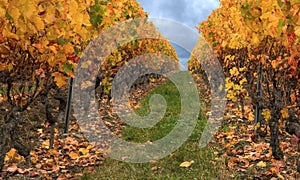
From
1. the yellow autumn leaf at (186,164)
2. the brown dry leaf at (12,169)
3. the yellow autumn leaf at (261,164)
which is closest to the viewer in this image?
the brown dry leaf at (12,169)

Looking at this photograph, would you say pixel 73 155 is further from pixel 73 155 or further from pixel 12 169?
pixel 12 169

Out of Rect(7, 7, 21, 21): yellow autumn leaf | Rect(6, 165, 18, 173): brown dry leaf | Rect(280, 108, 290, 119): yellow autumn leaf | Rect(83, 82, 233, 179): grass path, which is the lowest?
Rect(6, 165, 18, 173): brown dry leaf

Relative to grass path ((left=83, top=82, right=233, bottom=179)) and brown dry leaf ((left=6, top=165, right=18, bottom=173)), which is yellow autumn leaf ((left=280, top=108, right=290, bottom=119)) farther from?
brown dry leaf ((left=6, top=165, right=18, bottom=173))

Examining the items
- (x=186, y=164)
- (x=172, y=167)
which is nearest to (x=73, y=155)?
(x=172, y=167)

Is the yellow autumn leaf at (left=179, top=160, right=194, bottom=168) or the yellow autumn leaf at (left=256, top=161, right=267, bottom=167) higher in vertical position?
the yellow autumn leaf at (left=256, top=161, right=267, bottom=167)

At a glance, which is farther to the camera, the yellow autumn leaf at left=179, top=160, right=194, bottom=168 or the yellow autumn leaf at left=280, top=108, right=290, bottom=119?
the yellow autumn leaf at left=179, top=160, right=194, bottom=168

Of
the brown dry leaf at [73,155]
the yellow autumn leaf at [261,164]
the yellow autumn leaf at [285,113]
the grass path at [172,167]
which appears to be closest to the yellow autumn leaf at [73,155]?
the brown dry leaf at [73,155]

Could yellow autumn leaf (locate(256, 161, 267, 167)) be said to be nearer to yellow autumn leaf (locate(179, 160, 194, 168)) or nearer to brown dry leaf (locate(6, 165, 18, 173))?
yellow autumn leaf (locate(179, 160, 194, 168))

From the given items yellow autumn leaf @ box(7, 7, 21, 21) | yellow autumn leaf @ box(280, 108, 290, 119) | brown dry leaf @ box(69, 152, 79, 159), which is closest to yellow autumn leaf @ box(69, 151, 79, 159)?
brown dry leaf @ box(69, 152, 79, 159)

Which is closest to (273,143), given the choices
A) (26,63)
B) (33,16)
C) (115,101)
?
(26,63)

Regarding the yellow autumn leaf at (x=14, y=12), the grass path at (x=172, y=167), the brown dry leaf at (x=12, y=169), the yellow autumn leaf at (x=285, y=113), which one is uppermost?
the yellow autumn leaf at (x=14, y=12)

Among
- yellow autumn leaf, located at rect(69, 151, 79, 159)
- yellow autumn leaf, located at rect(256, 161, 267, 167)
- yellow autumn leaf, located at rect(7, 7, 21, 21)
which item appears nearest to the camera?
yellow autumn leaf, located at rect(7, 7, 21, 21)

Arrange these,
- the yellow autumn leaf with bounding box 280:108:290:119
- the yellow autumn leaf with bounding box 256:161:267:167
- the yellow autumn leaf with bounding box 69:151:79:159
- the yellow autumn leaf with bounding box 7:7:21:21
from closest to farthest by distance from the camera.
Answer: the yellow autumn leaf with bounding box 7:7:21:21 → the yellow autumn leaf with bounding box 280:108:290:119 → the yellow autumn leaf with bounding box 256:161:267:167 → the yellow autumn leaf with bounding box 69:151:79:159

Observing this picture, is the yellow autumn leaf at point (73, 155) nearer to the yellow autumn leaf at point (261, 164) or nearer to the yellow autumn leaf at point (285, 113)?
the yellow autumn leaf at point (261, 164)
